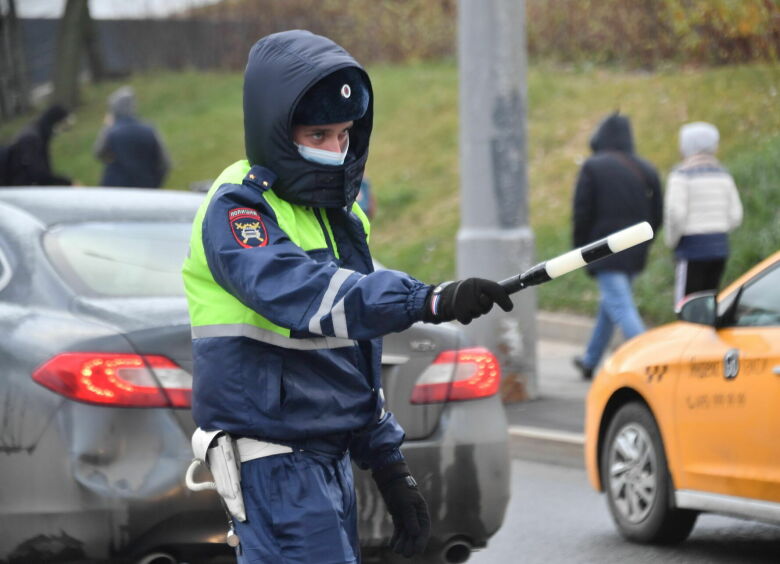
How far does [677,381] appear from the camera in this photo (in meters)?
6.09

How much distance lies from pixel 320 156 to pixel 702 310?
306 cm

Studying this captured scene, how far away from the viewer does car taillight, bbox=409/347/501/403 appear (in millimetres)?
5070

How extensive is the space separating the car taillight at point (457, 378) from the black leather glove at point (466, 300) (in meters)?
2.24

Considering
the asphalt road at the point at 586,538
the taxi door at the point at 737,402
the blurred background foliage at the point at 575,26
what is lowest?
the asphalt road at the point at 586,538

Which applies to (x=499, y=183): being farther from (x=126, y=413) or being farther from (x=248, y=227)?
(x=248, y=227)

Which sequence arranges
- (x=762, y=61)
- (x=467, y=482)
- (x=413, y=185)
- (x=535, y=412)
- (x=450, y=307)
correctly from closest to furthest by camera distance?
Result: (x=450, y=307)
(x=467, y=482)
(x=535, y=412)
(x=762, y=61)
(x=413, y=185)

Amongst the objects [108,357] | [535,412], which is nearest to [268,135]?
[108,357]

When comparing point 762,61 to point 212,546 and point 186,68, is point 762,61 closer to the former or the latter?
point 212,546

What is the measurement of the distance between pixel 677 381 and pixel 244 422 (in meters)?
3.31

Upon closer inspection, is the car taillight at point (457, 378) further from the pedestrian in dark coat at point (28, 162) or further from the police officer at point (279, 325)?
the pedestrian in dark coat at point (28, 162)

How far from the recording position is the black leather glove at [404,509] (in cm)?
349

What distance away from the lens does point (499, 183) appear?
984cm

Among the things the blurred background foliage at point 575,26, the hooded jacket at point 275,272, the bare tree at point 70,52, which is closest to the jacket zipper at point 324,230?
the hooded jacket at point 275,272

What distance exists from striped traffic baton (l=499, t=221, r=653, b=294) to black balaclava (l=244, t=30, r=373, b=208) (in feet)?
1.64
